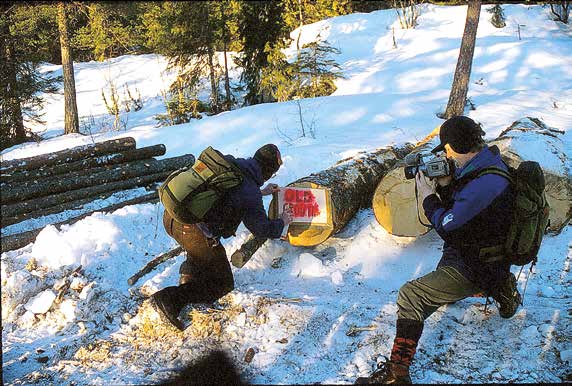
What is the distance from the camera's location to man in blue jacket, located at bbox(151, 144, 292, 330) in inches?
160

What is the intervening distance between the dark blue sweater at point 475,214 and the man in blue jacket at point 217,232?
1464mm

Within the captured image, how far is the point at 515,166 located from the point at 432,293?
287cm

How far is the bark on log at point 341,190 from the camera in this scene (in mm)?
5471

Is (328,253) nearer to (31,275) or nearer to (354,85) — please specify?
(31,275)

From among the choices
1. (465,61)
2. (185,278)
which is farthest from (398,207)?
(465,61)

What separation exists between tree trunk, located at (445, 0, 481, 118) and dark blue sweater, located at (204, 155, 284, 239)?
7.54 metres

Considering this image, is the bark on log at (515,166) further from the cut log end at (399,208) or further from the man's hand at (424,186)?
the man's hand at (424,186)

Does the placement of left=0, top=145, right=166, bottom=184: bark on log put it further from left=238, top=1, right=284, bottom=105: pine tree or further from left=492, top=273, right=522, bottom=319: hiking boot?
left=492, top=273, right=522, bottom=319: hiking boot

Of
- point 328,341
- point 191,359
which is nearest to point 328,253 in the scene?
point 328,341

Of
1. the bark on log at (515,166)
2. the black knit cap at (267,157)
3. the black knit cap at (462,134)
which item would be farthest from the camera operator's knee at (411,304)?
the bark on log at (515,166)

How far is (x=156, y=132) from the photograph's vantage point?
11242 millimetres

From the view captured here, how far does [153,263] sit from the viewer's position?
5465 millimetres

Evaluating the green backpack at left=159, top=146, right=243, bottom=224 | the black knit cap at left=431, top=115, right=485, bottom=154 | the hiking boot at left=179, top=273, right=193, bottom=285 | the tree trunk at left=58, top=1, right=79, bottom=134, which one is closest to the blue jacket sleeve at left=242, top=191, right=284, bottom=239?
the green backpack at left=159, top=146, right=243, bottom=224

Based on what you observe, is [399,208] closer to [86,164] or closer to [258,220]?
[258,220]
